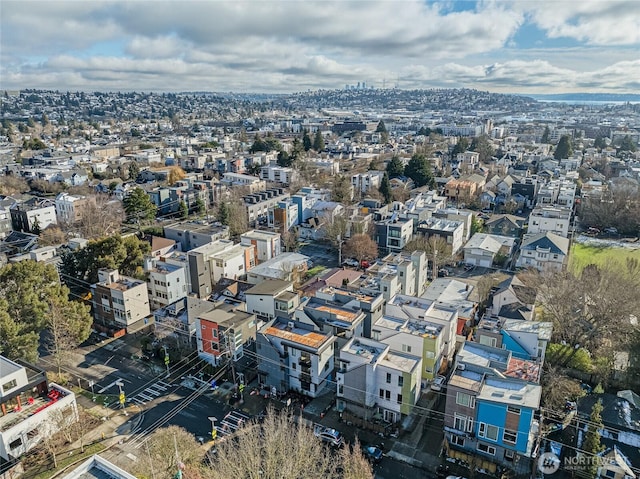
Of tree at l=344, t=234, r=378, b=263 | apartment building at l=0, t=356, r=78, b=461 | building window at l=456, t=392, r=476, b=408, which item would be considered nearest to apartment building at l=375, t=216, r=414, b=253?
tree at l=344, t=234, r=378, b=263

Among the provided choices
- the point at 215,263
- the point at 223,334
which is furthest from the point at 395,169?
the point at 223,334

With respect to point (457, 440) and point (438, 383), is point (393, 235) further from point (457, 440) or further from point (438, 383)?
point (457, 440)

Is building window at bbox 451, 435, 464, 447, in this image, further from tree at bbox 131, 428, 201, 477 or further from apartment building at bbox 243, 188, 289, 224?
apartment building at bbox 243, 188, 289, 224

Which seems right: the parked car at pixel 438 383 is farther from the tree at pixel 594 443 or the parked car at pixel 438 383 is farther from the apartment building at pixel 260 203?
the apartment building at pixel 260 203

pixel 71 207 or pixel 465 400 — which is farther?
pixel 71 207

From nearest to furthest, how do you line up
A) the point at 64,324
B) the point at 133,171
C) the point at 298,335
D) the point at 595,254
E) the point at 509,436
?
1. the point at 509,436
2. the point at 298,335
3. the point at 64,324
4. the point at 595,254
5. the point at 133,171

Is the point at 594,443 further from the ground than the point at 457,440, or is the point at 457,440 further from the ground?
the point at 594,443

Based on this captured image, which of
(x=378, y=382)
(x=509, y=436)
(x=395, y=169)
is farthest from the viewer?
(x=395, y=169)
